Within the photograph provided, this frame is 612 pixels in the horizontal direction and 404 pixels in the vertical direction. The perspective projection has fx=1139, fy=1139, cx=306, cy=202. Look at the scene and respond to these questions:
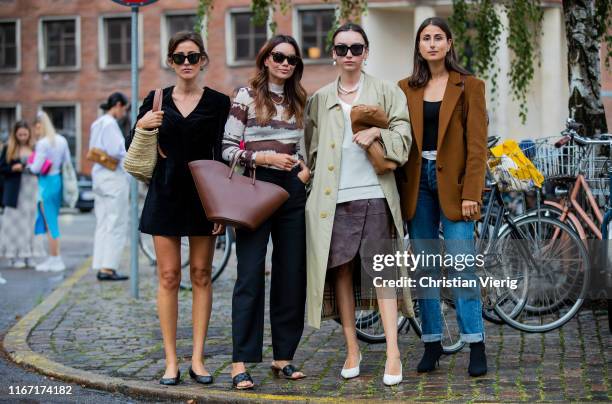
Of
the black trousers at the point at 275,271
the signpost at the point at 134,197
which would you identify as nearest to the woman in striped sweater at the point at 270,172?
the black trousers at the point at 275,271

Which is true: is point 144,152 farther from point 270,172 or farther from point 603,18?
point 603,18

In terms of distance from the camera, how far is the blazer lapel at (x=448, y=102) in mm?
6348

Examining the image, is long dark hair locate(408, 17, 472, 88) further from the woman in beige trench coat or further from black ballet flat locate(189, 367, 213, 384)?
black ballet flat locate(189, 367, 213, 384)

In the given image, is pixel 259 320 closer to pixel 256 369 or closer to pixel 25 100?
pixel 256 369

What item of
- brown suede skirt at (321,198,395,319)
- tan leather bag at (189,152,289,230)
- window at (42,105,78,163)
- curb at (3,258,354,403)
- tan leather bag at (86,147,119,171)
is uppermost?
window at (42,105,78,163)

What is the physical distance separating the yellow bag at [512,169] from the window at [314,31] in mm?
32143

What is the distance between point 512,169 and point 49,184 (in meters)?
7.67

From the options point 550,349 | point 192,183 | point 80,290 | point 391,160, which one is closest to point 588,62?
point 550,349

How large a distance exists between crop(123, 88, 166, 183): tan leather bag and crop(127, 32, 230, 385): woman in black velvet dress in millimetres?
35

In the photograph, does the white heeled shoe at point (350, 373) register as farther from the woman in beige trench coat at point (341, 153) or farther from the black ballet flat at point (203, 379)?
the black ballet flat at point (203, 379)

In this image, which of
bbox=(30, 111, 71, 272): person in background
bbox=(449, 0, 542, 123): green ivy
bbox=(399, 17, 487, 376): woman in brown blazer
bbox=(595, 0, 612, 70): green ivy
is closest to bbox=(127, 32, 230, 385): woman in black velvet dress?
bbox=(399, 17, 487, 376): woman in brown blazer

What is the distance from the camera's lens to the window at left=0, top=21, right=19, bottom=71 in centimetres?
4428

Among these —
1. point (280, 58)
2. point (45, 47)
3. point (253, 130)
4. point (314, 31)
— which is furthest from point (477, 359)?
point (45, 47)

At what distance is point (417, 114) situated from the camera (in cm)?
643
